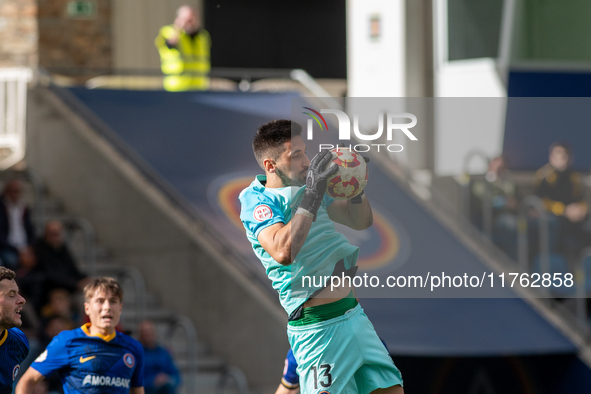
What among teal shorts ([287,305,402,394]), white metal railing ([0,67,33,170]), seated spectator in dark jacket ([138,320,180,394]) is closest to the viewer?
teal shorts ([287,305,402,394])

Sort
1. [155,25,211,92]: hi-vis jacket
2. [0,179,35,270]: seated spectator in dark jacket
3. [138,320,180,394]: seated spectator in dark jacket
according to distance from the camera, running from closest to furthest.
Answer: [138,320,180,394]: seated spectator in dark jacket → [0,179,35,270]: seated spectator in dark jacket → [155,25,211,92]: hi-vis jacket

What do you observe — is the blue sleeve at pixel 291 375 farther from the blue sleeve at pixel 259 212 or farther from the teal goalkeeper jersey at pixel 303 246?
the blue sleeve at pixel 259 212

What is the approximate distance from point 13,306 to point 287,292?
55.0 inches

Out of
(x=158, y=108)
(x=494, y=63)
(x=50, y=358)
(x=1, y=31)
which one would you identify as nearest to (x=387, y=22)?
(x=494, y=63)

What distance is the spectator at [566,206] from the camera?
402 inches

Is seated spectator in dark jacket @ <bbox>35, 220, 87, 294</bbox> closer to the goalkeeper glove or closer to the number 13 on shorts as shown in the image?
the number 13 on shorts

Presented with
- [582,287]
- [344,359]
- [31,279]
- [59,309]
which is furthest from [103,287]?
[582,287]

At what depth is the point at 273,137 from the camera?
15.5ft

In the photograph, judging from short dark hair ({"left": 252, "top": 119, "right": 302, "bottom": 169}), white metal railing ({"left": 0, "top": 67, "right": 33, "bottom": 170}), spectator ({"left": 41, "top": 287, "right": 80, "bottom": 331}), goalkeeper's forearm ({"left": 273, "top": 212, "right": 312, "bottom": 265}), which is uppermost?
white metal railing ({"left": 0, "top": 67, "right": 33, "bottom": 170})

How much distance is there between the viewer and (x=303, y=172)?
4.75m

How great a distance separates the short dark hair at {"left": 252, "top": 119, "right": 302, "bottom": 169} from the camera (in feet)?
15.5

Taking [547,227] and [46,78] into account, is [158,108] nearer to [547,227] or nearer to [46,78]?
[46,78]

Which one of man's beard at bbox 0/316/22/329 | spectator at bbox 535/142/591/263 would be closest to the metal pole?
spectator at bbox 535/142/591/263

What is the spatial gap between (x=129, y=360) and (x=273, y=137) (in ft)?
6.27
